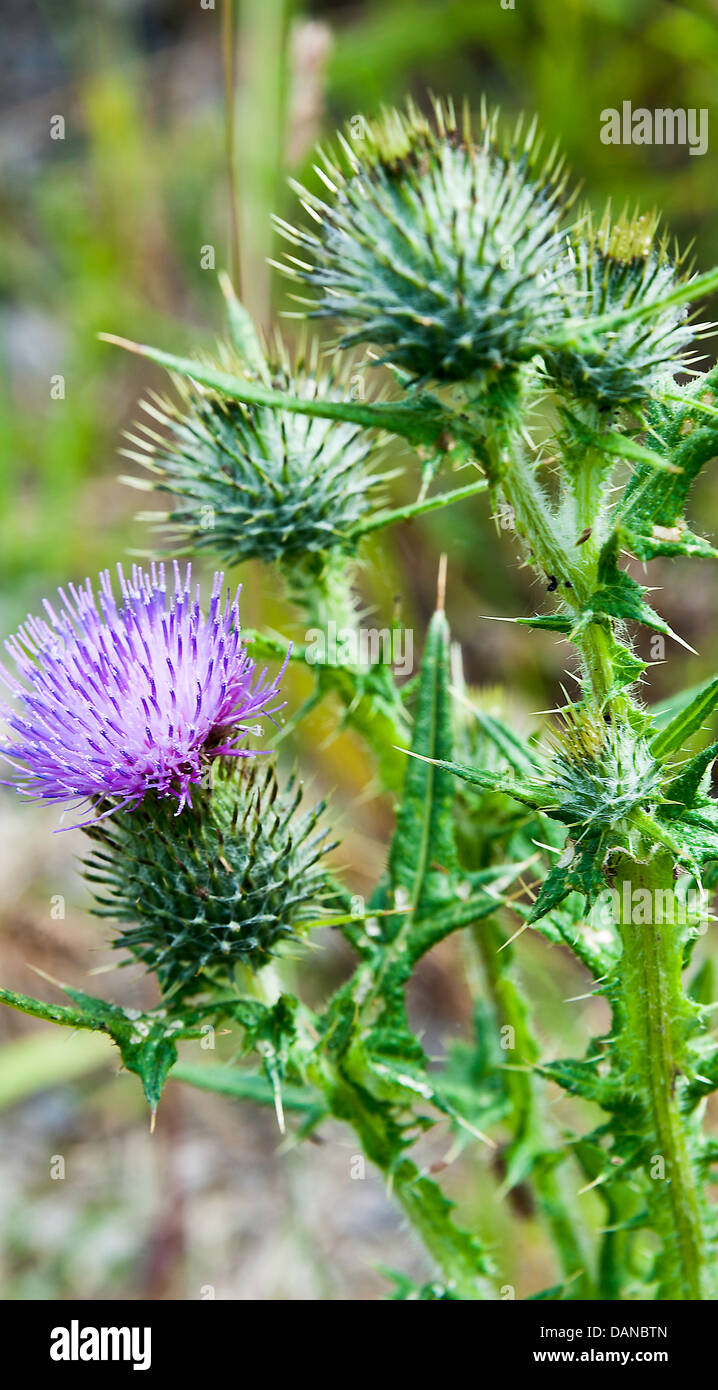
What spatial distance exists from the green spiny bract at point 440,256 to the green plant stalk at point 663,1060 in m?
0.94

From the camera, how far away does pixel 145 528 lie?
6.01 metres

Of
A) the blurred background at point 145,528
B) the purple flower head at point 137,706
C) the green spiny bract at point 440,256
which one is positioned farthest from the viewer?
the blurred background at point 145,528

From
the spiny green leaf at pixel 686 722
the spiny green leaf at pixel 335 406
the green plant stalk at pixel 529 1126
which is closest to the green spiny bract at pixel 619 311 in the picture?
the spiny green leaf at pixel 335 406

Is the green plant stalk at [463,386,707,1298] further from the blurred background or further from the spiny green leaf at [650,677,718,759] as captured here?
the blurred background

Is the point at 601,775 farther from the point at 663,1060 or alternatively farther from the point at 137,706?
the point at 137,706

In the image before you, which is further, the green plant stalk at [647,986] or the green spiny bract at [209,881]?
the green spiny bract at [209,881]

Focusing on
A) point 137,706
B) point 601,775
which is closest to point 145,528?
point 137,706

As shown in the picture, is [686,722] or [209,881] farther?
[209,881]

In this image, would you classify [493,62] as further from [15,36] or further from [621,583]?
[621,583]

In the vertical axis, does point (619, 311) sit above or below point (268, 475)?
below

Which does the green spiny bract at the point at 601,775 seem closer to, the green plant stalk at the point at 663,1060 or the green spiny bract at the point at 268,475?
the green plant stalk at the point at 663,1060

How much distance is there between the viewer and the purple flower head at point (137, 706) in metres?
2.38

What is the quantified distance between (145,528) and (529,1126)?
3869 millimetres

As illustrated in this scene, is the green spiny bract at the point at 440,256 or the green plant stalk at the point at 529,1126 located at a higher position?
the green spiny bract at the point at 440,256
